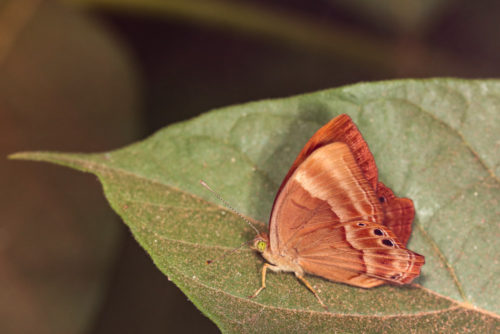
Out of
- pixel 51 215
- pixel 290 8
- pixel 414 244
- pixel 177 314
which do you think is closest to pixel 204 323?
pixel 177 314

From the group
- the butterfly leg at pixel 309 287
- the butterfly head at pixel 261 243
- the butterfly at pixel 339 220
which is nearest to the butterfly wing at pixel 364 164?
the butterfly at pixel 339 220

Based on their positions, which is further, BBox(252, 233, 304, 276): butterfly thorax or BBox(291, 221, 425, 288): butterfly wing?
BBox(252, 233, 304, 276): butterfly thorax

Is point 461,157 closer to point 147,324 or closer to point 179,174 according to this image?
point 179,174

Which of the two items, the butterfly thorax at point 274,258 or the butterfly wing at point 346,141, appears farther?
the butterfly thorax at point 274,258

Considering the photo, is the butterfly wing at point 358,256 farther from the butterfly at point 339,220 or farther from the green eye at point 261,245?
the green eye at point 261,245

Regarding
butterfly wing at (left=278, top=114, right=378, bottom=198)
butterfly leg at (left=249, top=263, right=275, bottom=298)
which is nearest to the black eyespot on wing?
butterfly wing at (left=278, top=114, right=378, bottom=198)

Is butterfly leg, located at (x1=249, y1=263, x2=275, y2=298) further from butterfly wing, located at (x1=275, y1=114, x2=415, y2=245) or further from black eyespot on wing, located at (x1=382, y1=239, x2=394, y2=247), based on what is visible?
black eyespot on wing, located at (x1=382, y1=239, x2=394, y2=247)

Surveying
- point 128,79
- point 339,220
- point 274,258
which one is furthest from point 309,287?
point 128,79
